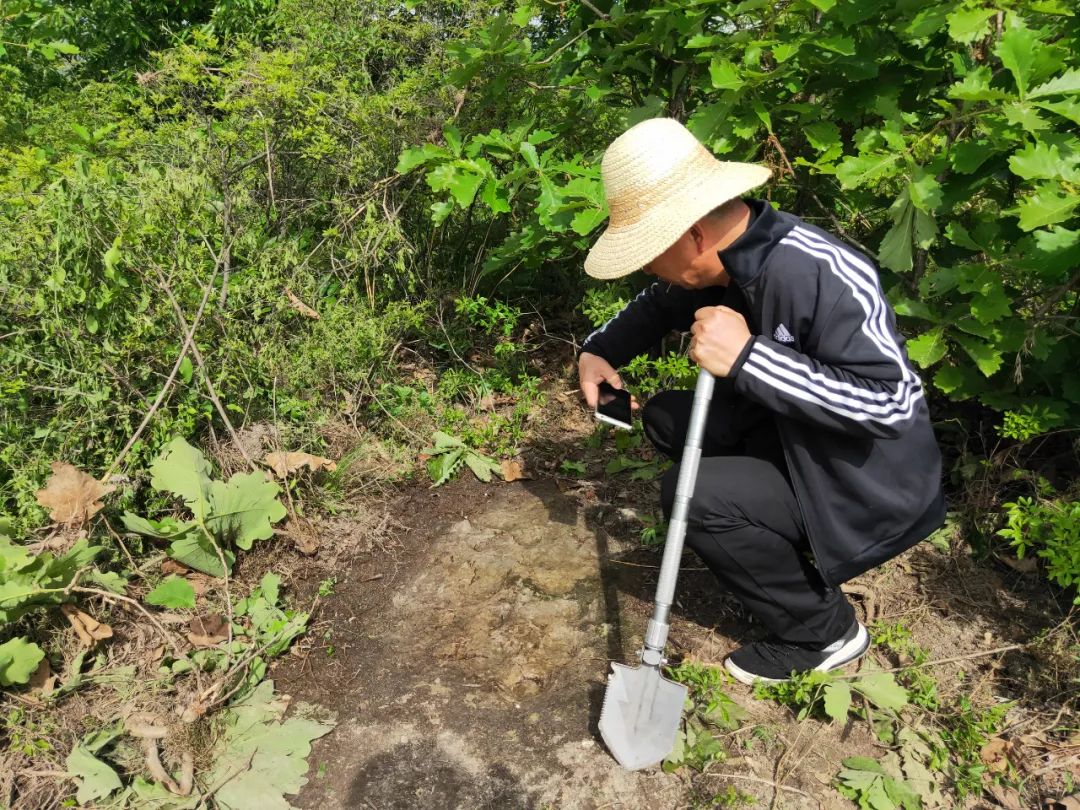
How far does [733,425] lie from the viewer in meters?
2.51

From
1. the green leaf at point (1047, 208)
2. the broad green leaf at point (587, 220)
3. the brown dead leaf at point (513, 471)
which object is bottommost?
the brown dead leaf at point (513, 471)

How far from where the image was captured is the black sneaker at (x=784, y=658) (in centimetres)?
241

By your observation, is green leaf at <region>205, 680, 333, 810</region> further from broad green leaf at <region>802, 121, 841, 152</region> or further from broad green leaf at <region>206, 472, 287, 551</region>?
broad green leaf at <region>802, 121, 841, 152</region>

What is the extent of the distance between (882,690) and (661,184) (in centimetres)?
172

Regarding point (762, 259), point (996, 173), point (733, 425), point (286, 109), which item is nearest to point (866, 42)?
point (996, 173)

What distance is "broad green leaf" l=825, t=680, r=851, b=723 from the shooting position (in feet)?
7.38

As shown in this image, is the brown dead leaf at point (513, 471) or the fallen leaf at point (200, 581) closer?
the fallen leaf at point (200, 581)

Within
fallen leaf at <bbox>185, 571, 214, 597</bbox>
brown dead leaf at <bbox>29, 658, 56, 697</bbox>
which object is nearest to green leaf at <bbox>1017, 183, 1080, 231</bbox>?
fallen leaf at <bbox>185, 571, 214, 597</bbox>

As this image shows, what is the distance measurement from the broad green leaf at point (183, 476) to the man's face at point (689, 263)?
1978mm

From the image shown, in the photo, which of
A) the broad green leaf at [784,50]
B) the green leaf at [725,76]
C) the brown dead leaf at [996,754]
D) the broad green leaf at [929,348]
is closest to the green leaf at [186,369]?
the green leaf at [725,76]

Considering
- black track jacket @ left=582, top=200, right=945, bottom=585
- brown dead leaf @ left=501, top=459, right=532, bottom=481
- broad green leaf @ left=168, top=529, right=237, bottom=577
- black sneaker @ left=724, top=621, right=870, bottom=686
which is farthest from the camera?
brown dead leaf @ left=501, top=459, right=532, bottom=481

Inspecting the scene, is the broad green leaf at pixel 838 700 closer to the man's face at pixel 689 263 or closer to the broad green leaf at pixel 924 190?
the man's face at pixel 689 263

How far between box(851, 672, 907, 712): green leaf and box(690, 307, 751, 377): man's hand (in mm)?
1176

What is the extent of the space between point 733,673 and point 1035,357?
1.54 metres
